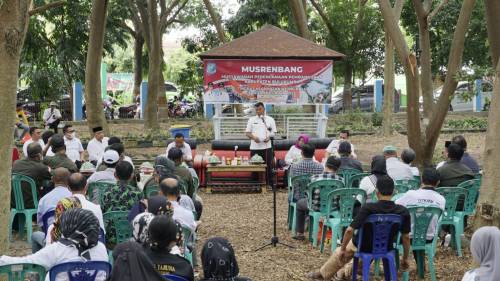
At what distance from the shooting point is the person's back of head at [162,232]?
462 cm

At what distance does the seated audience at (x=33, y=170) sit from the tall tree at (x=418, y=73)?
6.03 metres

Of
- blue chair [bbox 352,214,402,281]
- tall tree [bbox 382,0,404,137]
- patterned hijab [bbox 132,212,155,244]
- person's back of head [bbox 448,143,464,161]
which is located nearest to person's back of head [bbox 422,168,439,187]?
blue chair [bbox 352,214,402,281]

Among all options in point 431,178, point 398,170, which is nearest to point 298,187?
point 398,170

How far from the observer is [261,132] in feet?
43.9

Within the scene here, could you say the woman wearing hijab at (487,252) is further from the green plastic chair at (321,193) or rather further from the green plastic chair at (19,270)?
the green plastic chair at (321,193)

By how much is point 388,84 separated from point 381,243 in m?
15.4

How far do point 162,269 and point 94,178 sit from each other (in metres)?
4.11

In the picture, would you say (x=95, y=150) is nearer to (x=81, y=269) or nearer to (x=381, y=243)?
(x=381, y=243)

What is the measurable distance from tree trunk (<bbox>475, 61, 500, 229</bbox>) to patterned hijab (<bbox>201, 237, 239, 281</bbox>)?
360 cm

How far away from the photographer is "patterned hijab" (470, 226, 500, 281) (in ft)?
14.3

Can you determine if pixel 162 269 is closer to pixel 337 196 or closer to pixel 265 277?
pixel 265 277

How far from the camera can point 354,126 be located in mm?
24453

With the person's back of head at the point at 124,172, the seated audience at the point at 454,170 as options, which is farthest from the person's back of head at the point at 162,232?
the seated audience at the point at 454,170

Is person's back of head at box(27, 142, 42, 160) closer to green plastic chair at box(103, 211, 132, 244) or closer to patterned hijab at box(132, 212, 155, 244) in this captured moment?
green plastic chair at box(103, 211, 132, 244)
